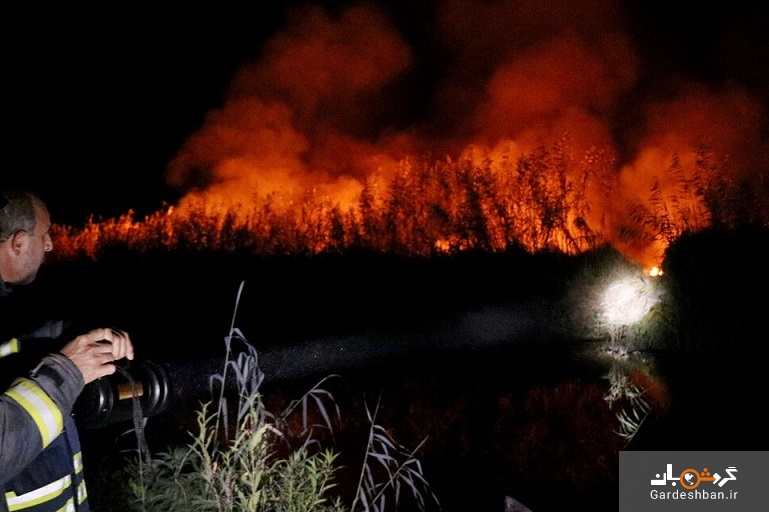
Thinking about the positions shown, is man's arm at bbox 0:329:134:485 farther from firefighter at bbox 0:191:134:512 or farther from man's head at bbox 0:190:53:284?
man's head at bbox 0:190:53:284

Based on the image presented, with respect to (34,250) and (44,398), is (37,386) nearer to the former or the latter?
(44,398)

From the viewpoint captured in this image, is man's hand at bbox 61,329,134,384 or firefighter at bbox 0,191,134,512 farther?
man's hand at bbox 61,329,134,384

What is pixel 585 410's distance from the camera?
6.38 m

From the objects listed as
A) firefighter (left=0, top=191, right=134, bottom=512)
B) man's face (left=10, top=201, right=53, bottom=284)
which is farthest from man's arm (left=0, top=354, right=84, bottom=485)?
man's face (left=10, top=201, right=53, bottom=284)

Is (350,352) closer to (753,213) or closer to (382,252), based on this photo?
(382,252)

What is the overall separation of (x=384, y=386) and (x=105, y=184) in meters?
18.1

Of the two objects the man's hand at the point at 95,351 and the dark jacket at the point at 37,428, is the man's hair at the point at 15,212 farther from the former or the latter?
the man's hand at the point at 95,351

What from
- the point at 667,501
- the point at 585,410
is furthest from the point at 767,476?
the point at 585,410

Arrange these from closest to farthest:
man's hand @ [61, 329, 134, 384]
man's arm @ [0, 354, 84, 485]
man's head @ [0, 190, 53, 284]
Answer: man's arm @ [0, 354, 84, 485] → man's hand @ [61, 329, 134, 384] → man's head @ [0, 190, 53, 284]

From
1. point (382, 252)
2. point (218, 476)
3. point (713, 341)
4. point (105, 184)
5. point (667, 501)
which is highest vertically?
point (105, 184)

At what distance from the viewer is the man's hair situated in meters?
1.78

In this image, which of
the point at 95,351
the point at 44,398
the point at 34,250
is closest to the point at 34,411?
the point at 44,398

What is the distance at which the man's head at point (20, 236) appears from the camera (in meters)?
1.78

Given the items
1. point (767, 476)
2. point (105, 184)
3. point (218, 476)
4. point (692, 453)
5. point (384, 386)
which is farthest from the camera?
point (105, 184)
